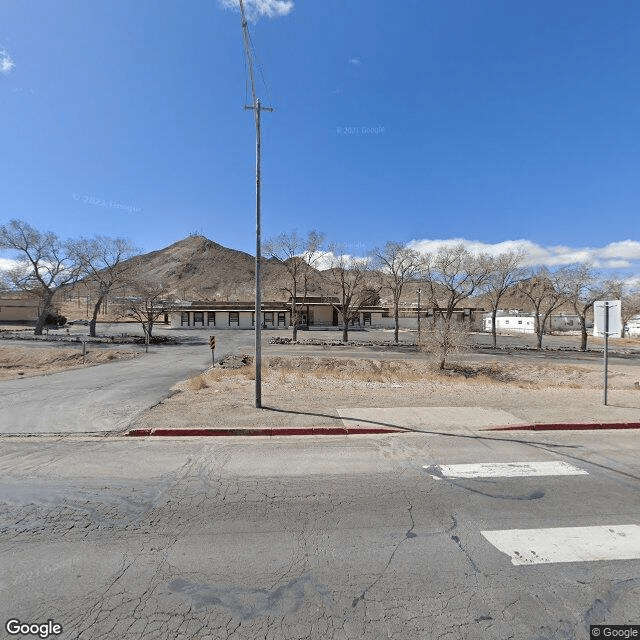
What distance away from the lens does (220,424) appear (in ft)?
25.9

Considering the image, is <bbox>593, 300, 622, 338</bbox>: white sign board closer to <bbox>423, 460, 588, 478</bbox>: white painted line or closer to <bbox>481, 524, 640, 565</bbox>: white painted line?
<bbox>423, 460, 588, 478</bbox>: white painted line

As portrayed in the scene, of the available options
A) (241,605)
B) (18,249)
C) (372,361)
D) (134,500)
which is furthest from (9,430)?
(18,249)

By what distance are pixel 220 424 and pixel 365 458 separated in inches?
136

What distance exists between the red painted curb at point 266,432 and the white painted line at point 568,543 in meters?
3.90

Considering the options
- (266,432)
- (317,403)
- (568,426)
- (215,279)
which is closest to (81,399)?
(266,432)

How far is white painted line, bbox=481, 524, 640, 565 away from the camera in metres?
3.44

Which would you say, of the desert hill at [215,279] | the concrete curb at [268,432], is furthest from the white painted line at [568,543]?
the desert hill at [215,279]

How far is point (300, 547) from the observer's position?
3.59m

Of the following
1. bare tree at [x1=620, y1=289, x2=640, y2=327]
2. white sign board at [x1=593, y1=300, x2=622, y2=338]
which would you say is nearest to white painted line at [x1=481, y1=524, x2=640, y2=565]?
white sign board at [x1=593, y1=300, x2=622, y2=338]

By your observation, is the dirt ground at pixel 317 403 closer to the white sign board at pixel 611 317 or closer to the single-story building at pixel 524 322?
the white sign board at pixel 611 317

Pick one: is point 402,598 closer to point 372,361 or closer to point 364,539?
point 364,539

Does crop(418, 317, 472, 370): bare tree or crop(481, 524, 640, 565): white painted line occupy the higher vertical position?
crop(418, 317, 472, 370): bare tree

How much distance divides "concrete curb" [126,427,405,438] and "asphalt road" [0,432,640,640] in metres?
1.28

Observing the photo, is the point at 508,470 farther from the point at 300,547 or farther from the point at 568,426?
the point at 300,547
